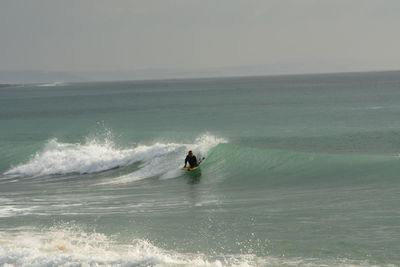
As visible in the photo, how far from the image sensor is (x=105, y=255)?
452 inches

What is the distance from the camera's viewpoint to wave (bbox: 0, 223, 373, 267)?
10.9 meters

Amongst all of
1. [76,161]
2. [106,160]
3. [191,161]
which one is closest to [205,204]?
[191,161]

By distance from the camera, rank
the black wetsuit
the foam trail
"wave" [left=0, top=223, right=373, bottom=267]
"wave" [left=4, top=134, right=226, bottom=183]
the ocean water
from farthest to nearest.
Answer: the foam trail, "wave" [left=4, top=134, right=226, bottom=183], the black wetsuit, the ocean water, "wave" [left=0, top=223, right=373, bottom=267]

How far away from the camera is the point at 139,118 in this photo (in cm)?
6119

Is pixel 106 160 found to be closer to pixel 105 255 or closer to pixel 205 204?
pixel 205 204

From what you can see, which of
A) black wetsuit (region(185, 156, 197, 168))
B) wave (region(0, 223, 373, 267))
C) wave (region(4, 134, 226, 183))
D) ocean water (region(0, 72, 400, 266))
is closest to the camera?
wave (region(0, 223, 373, 267))

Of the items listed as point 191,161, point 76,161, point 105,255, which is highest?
point 191,161

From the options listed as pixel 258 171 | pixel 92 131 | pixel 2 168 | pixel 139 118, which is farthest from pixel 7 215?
pixel 139 118

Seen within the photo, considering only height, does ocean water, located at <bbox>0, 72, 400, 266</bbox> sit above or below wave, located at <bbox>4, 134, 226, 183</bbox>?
below

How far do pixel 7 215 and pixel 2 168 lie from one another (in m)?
14.4

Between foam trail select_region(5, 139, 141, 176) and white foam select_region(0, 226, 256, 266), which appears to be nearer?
white foam select_region(0, 226, 256, 266)

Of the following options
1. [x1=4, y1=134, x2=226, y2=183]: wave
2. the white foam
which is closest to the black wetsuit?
[x1=4, y1=134, x2=226, y2=183]: wave

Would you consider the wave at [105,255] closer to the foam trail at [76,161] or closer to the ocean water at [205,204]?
the ocean water at [205,204]

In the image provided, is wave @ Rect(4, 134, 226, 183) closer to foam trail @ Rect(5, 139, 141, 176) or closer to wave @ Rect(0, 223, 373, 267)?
foam trail @ Rect(5, 139, 141, 176)
